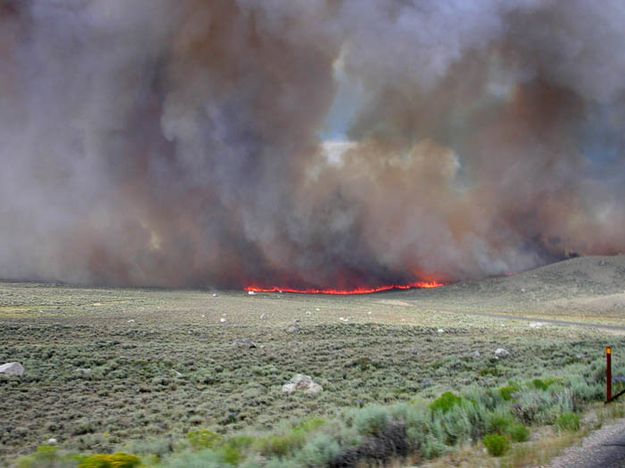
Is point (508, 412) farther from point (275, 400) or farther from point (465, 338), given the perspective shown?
point (465, 338)

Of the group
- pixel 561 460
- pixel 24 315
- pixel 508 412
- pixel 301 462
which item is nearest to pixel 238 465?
pixel 301 462

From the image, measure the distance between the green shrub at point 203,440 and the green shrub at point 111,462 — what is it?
124 centimetres

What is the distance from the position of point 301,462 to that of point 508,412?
14.8 feet

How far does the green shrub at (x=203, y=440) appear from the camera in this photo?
8.37 m

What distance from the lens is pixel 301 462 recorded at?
22.7ft

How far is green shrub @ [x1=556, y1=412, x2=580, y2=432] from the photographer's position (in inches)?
322

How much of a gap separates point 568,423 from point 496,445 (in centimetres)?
208

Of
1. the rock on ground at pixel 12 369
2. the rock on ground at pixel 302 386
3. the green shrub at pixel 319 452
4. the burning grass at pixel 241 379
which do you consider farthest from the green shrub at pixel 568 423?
the rock on ground at pixel 12 369

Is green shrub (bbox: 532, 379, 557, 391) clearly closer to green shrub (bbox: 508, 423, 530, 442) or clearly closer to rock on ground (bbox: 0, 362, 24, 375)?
green shrub (bbox: 508, 423, 530, 442)

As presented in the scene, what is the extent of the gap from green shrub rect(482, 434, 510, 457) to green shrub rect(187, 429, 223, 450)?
432cm

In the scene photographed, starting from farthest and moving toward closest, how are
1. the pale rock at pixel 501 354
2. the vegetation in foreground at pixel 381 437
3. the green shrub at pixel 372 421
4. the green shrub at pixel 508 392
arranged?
the pale rock at pixel 501 354, the green shrub at pixel 508 392, the green shrub at pixel 372 421, the vegetation in foreground at pixel 381 437

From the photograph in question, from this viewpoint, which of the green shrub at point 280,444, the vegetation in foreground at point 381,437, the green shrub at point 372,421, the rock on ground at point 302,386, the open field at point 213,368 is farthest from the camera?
the rock on ground at point 302,386

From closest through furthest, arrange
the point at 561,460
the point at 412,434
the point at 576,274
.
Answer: the point at 561,460, the point at 412,434, the point at 576,274

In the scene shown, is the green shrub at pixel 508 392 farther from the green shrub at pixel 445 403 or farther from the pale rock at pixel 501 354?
the pale rock at pixel 501 354
